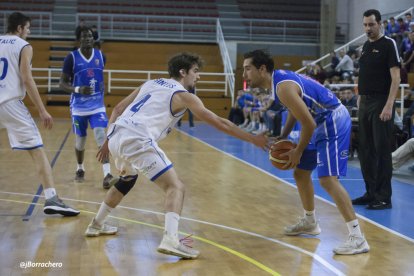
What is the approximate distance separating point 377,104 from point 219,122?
2.56 m

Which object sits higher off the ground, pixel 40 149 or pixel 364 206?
pixel 40 149

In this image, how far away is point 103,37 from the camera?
24594 mm

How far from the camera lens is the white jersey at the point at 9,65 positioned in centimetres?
552

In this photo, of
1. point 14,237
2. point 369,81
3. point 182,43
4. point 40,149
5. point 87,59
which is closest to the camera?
point 14,237

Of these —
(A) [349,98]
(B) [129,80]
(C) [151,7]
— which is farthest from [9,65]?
(C) [151,7]

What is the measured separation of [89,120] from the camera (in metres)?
7.70

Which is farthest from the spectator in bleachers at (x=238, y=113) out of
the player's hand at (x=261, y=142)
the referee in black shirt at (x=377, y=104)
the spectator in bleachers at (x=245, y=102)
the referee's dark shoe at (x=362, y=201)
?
the player's hand at (x=261, y=142)

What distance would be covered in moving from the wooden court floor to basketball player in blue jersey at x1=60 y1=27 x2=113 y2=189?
74 cm

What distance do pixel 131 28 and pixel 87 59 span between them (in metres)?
18.0

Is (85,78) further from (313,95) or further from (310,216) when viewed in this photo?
(313,95)

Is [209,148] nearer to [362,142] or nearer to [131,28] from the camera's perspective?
[362,142]

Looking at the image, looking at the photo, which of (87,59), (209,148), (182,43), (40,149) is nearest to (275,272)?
(40,149)

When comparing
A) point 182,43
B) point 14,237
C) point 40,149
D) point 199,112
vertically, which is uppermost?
point 182,43

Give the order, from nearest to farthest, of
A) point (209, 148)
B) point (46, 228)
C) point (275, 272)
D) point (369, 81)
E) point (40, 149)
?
point (275, 272) → point (46, 228) → point (40, 149) → point (369, 81) → point (209, 148)
